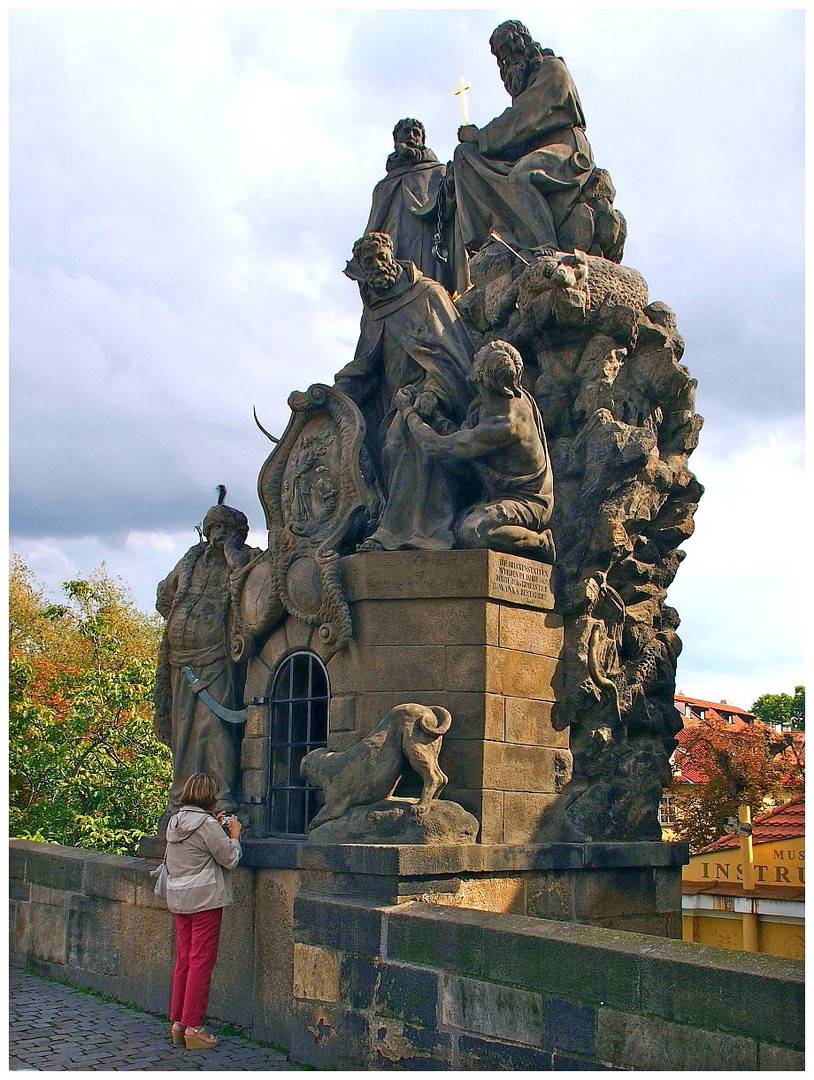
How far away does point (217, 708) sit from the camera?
830 centimetres

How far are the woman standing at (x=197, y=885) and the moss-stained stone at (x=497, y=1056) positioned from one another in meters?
1.81

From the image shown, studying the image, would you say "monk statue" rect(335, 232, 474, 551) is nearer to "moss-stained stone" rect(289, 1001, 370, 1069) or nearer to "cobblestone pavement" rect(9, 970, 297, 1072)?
"moss-stained stone" rect(289, 1001, 370, 1069)

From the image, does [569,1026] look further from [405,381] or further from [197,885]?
Result: [405,381]

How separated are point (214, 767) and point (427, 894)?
2.60m

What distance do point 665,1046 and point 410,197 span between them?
838 cm

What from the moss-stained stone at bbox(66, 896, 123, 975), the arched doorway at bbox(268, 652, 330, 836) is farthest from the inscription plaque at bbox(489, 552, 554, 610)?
the moss-stained stone at bbox(66, 896, 123, 975)

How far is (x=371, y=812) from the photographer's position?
21.5ft

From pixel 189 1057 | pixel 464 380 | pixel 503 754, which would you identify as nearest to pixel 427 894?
pixel 503 754

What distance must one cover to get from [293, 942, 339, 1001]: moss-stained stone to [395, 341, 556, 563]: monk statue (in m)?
2.68

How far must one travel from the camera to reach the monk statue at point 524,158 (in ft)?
30.3

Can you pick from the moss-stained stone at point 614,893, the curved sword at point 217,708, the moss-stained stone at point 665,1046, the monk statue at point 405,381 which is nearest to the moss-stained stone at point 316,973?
the moss-stained stone at point 665,1046

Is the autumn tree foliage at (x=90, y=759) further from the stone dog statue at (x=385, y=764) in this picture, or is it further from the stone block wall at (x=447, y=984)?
the stone dog statue at (x=385, y=764)

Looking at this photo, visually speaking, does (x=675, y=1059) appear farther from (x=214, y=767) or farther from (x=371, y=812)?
(x=214, y=767)

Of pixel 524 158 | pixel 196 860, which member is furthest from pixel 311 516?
pixel 524 158
